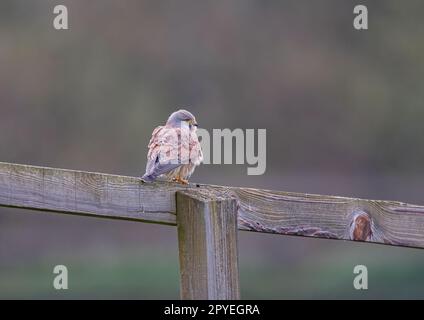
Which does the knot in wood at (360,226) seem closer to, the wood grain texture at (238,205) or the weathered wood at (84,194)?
the wood grain texture at (238,205)

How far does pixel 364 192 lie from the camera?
49.2 feet

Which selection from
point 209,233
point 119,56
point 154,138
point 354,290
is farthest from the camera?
point 119,56

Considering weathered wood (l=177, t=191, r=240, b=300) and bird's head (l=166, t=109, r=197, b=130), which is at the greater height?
bird's head (l=166, t=109, r=197, b=130)

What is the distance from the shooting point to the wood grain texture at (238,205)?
9.69 feet

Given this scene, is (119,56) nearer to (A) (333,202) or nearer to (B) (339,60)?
(B) (339,60)

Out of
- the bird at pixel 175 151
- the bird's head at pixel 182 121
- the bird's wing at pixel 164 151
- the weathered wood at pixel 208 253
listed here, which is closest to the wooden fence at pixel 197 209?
the weathered wood at pixel 208 253

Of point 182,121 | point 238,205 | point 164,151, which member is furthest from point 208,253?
point 182,121

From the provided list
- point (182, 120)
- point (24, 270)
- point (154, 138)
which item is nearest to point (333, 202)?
point (154, 138)

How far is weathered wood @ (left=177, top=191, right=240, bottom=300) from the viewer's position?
287cm

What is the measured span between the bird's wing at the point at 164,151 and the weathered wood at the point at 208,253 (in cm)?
106

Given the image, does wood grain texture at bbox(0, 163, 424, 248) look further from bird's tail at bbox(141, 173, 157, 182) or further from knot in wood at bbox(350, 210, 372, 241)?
bird's tail at bbox(141, 173, 157, 182)

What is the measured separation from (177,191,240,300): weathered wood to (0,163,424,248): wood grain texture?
0.33 feet

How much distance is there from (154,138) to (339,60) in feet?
46.0

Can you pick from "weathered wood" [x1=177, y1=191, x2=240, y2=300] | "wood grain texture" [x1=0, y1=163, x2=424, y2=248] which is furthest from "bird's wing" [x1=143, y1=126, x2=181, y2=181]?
"weathered wood" [x1=177, y1=191, x2=240, y2=300]
